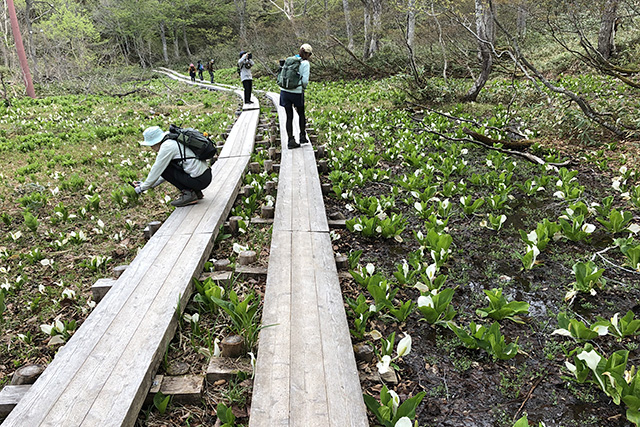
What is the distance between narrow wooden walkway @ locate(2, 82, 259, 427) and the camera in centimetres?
194

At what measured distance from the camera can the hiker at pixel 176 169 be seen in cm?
417

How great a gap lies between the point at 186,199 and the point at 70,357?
8.13 feet

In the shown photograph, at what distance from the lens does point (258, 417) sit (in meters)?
1.86

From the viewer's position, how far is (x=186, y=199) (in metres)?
4.55

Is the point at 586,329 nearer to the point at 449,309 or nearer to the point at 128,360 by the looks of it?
the point at 449,309

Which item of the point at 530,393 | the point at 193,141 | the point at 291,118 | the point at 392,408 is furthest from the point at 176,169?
the point at 530,393

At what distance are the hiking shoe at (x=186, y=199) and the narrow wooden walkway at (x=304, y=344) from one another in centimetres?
136

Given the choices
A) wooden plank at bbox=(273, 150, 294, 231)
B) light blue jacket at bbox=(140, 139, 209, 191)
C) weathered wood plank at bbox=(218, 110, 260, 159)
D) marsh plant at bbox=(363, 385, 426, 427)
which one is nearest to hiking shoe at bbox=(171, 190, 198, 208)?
light blue jacket at bbox=(140, 139, 209, 191)

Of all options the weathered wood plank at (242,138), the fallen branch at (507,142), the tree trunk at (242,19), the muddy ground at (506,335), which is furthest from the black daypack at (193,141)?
the tree trunk at (242,19)

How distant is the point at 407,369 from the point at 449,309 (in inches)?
23.2

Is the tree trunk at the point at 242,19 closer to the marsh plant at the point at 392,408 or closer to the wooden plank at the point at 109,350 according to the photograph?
the wooden plank at the point at 109,350

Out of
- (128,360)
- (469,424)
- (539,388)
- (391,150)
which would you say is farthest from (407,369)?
(391,150)

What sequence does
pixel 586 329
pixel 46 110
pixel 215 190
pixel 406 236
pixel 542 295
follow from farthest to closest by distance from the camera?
pixel 46 110
pixel 215 190
pixel 406 236
pixel 542 295
pixel 586 329

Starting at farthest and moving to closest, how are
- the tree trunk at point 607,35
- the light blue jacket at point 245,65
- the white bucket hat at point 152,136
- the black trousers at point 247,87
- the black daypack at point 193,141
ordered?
the tree trunk at point 607,35, the black trousers at point 247,87, the light blue jacket at point 245,65, the black daypack at point 193,141, the white bucket hat at point 152,136
